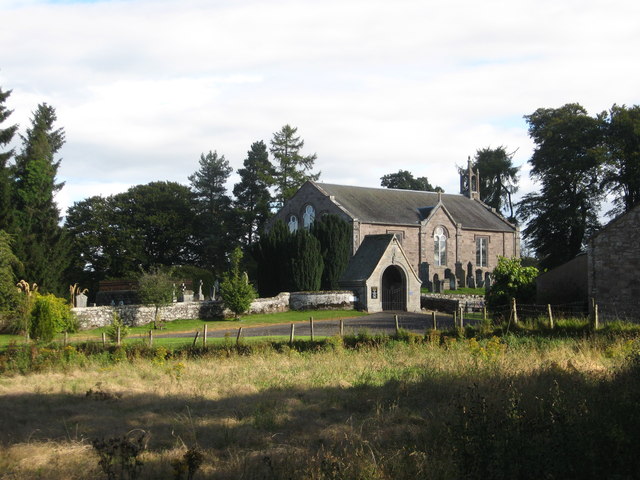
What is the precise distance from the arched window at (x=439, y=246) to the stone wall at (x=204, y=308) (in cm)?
1826

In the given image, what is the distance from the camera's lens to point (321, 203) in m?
54.6

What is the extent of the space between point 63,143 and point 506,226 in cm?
4295

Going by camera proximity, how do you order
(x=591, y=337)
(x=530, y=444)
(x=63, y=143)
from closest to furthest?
(x=530, y=444), (x=591, y=337), (x=63, y=143)

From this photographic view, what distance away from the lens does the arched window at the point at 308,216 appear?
55719 millimetres

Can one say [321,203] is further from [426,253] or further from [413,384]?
[413,384]

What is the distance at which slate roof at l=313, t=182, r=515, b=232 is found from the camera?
5444cm

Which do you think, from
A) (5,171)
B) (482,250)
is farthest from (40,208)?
(482,250)

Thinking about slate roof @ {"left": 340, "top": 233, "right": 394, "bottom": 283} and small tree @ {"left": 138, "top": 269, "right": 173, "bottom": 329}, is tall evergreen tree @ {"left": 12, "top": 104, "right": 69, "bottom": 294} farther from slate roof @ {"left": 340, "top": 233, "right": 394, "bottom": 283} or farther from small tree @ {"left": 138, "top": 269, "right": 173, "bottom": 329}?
slate roof @ {"left": 340, "top": 233, "right": 394, "bottom": 283}

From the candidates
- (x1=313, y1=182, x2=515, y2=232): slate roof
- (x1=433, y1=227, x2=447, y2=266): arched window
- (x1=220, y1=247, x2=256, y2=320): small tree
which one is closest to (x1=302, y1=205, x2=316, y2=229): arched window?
(x1=313, y1=182, x2=515, y2=232): slate roof

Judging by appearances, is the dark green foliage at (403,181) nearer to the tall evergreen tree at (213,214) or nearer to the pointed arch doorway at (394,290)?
the tall evergreen tree at (213,214)

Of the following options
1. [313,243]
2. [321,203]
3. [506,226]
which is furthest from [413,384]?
[506,226]

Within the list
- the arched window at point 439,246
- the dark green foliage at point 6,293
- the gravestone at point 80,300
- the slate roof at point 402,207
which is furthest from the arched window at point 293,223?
the dark green foliage at point 6,293

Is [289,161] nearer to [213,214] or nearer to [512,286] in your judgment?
[213,214]

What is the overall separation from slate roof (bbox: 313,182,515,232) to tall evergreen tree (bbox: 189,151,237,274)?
17639 millimetres
